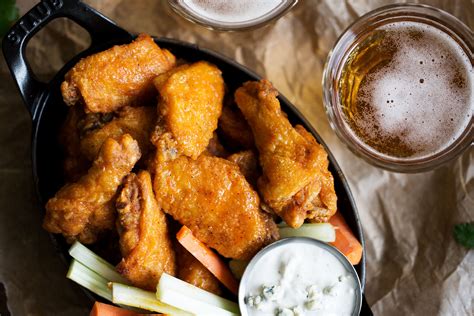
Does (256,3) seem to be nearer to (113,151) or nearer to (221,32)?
(221,32)

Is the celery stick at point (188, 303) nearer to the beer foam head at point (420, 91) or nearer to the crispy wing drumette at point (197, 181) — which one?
the crispy wing drumette at point (197, 181)

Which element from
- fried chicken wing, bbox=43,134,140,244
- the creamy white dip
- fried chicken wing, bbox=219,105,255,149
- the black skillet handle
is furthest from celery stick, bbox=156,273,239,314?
the black skillet handle

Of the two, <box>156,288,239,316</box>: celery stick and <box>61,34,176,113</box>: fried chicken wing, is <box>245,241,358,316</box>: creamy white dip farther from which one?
<box>61,34,176,113</box>: fried chicken wing

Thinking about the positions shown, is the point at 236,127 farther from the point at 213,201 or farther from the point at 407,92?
the point at 407,92

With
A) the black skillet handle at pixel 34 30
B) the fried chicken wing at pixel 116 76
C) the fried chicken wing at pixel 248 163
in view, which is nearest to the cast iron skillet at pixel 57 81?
the black skillet handle at pixel 34 30

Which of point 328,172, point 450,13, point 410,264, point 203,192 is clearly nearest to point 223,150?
point 203,192

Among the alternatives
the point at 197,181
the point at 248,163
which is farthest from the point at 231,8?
the point at 197,181
